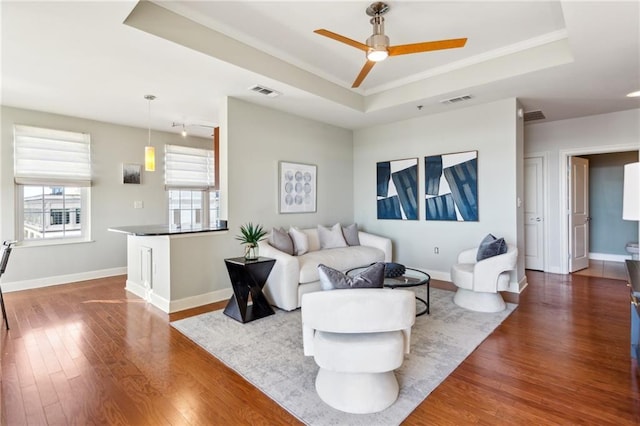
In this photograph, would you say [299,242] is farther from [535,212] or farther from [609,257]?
[609,257]

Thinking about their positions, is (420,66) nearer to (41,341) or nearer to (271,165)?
(271,165)

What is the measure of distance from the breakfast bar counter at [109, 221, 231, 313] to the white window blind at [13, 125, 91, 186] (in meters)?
1.93

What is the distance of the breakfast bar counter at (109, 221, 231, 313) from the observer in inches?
147

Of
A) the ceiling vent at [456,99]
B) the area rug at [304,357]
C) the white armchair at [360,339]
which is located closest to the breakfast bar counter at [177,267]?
the area rug at [304,357]

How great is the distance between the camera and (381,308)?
5.95 ft

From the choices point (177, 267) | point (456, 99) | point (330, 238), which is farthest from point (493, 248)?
point (177, 267)

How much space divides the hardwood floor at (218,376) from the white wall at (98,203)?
55.7 inches

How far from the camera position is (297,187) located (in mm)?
5129

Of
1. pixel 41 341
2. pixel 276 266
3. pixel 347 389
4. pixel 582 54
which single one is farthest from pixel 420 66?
pixel 41 341

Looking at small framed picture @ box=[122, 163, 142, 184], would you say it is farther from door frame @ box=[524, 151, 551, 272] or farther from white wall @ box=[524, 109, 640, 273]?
door frame @ box=[524, 151, 551, 272]

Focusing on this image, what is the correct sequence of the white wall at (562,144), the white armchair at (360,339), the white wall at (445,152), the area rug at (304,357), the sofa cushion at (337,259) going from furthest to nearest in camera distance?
the white wall at (562,144)
the white wall at (445,152)
the sofa cushion at (337,259)
the area rug at (304,357)
the white armchair at (360,339)

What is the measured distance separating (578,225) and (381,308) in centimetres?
568

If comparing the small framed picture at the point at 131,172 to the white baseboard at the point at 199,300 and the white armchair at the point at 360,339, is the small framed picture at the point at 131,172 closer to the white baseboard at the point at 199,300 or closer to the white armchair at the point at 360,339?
the white baseboard at the point at 199,300

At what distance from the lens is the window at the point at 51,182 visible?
15.4 ft
